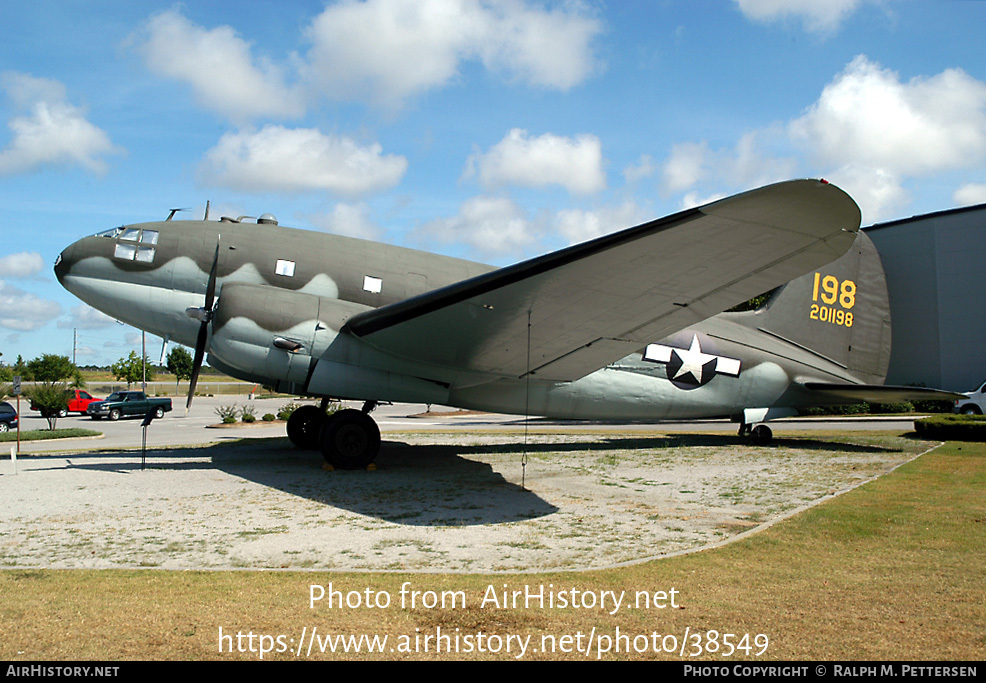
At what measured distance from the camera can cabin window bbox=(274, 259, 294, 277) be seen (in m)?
12.1

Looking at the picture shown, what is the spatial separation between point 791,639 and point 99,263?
1289cm

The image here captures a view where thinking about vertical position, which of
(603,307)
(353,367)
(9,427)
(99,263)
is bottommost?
(9,427)

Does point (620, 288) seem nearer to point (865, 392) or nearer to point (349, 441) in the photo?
point (349, 441)

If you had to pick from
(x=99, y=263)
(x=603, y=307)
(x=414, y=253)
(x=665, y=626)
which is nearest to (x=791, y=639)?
(x=665, y=626)

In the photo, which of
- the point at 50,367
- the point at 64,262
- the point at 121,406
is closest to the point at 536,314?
the point at 64,262

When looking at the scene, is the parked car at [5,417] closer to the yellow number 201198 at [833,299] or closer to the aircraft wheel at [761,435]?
the aircraft wheel at [761,435]

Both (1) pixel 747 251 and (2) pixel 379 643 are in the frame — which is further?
(1) pixel 747 251

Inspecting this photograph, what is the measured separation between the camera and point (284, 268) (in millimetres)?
12117

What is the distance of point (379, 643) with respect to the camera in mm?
3912

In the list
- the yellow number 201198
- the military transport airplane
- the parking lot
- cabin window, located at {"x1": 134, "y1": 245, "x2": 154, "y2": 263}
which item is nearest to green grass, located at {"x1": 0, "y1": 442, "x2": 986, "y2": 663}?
the parking lot

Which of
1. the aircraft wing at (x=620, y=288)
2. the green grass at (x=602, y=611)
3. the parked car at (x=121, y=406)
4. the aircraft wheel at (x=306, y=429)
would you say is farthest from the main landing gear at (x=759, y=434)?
the parked car at (x=121, y=406)

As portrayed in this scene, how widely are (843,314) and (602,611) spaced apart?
14948 mm

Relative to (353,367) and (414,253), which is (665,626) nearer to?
(353,367)

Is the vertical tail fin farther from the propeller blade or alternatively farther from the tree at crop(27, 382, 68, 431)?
the tree at crop(27, 382, 68, 431)
